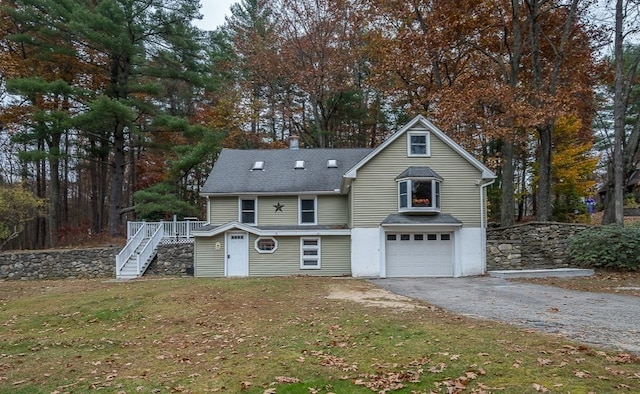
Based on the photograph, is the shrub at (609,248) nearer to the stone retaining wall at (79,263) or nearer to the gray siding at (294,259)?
the gray siding at (294,259)

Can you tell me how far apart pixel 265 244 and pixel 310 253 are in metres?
1.97

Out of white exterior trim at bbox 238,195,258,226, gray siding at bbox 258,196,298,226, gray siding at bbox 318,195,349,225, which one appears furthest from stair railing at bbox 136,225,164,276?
gray siding at bbox 318,195,349,225

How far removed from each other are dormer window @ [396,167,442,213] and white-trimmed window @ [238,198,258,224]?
6.35m

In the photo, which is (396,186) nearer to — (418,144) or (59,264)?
(418,144)

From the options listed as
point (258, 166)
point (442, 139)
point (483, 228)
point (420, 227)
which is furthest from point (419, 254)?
point (258, 166)

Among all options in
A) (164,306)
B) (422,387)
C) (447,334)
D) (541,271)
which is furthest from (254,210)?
(422,387)

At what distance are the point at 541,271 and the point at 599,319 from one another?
7914 millimetres

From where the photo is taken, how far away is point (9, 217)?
19219mm

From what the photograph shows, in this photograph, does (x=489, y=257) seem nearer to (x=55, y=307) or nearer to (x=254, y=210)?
(x=254, y=210)

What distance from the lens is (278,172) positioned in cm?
1967

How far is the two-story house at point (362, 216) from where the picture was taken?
16.7 meters

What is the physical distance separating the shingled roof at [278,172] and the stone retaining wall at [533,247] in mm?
7233

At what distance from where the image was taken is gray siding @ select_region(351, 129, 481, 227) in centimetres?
1695

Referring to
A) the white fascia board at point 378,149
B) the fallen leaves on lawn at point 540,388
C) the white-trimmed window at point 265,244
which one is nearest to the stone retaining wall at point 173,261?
the white-trimmed window at point 265,244
